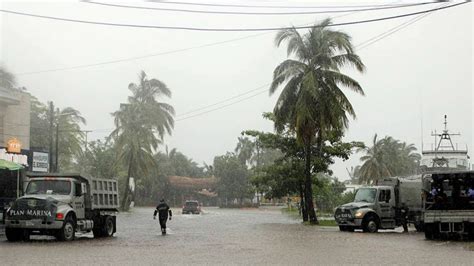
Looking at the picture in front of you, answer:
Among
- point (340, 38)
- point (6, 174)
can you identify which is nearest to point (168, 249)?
point (6, 174)

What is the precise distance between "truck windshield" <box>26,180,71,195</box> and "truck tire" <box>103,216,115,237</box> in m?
2.90

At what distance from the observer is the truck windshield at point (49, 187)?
2189cm

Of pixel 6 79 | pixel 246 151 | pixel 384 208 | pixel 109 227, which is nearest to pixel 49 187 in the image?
pixel 109 227

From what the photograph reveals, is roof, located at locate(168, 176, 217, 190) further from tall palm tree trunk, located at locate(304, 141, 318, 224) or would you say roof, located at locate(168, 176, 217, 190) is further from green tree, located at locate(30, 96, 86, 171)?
tall palm tree trunk, located at locate(304, 141, 318, 224)

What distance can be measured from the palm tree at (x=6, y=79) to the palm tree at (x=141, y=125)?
20.8 meters

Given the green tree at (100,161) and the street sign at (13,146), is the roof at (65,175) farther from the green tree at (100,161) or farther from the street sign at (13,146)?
the green tree at (100,161)

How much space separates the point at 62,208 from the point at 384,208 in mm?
15143

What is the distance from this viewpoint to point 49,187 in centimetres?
2203

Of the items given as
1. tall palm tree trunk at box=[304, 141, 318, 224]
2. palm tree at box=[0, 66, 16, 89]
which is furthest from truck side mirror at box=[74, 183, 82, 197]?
tall palm tree trunk at box=[304, 141, 318, 224]

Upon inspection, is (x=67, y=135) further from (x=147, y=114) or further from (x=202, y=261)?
(x=202, y=261)

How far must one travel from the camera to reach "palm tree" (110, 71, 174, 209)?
61.6 metres

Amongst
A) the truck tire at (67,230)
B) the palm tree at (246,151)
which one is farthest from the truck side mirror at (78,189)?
the palm tree at (246,151)

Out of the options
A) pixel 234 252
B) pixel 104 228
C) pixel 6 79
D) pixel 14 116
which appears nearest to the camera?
pixel 234 252

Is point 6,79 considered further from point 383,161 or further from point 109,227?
point 383,161
